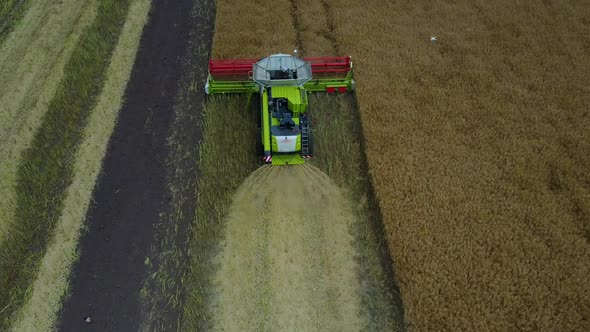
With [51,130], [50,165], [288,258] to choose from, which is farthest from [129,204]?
[288,258]

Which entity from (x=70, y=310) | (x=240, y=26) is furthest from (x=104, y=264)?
(x=240, y=26)

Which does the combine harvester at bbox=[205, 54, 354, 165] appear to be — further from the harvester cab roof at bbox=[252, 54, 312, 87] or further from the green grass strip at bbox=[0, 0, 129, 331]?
the green grass strip at bbox=[0, 0, 129, 331]

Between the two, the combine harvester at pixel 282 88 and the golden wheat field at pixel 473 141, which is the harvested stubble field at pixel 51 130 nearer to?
the combine harvester at pixel 282 88

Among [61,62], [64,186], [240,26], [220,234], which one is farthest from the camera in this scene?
[240,26]

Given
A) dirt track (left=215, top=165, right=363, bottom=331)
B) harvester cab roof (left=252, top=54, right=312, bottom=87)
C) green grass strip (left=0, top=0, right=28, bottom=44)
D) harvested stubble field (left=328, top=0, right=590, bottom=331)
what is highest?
harvester cab roof (left=252, top=54, right=312, bottom=87)

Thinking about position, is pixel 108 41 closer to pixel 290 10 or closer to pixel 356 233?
pixel 290 10

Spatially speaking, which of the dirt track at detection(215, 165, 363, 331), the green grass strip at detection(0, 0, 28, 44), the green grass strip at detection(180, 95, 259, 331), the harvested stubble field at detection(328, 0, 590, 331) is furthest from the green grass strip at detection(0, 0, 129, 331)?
the harvested stubble field at detection(328, 0, 590, 331)
